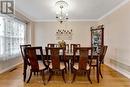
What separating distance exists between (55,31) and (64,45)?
3.85 meters

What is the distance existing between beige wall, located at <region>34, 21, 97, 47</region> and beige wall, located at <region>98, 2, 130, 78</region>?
6.43 feet

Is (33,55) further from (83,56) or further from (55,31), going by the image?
(55,31)

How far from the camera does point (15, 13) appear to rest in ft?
19.4

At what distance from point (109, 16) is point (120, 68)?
2449mm

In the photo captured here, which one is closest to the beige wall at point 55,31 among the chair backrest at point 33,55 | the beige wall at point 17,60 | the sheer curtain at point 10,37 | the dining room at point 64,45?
the dining room at point 64,45

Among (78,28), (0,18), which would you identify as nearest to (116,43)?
(78,28)

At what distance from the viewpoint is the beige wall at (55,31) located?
29.2 ft

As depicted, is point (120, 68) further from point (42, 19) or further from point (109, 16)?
point (42, 19)

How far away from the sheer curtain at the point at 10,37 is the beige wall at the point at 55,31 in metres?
1.39

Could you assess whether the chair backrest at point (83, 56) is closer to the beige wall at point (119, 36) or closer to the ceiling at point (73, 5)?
the beige wall at point (119, 36)

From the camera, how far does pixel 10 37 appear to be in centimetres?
607

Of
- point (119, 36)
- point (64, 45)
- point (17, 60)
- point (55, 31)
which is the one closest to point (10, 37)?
point (17, 60)

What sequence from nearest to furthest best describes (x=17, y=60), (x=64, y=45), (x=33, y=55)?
(x=33, y=55) → (x=64, y=45) → (x=17, y=60)

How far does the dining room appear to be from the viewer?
403 cm
